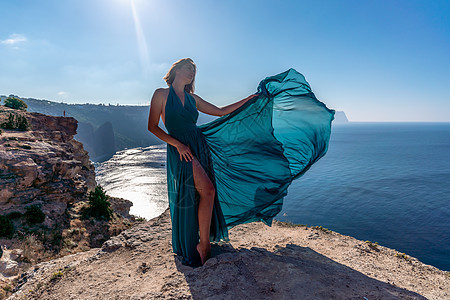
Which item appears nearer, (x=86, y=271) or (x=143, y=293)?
(x=143, y=293)

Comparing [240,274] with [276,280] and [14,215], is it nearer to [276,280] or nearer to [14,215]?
[276,280]

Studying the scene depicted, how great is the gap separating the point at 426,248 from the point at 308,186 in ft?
78.1

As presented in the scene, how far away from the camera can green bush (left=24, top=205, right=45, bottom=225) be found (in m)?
8.41

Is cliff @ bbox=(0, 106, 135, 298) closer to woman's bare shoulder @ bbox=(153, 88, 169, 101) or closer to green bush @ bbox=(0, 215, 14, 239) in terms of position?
green bush @ bbox=(0, 215, 14, 239)

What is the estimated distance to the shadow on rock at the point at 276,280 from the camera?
2.64 m

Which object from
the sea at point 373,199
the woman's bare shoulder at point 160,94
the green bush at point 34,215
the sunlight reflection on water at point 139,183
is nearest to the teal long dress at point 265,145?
the woman's bare shoulder at point 160,94

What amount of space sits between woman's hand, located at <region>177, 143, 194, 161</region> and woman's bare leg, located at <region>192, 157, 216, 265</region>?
0.08 metres

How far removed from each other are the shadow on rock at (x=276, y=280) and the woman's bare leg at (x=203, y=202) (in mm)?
218

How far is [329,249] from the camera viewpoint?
4629 mm

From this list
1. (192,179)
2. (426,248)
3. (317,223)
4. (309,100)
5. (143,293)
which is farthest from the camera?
(317,223)

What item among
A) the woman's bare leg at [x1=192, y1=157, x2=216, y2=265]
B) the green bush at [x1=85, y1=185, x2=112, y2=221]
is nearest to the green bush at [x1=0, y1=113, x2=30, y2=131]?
the green bush at [x1=85, y1=185, x2=112, y2=221]

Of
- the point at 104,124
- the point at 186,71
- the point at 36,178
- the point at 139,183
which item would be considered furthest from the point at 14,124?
the point at 104,124

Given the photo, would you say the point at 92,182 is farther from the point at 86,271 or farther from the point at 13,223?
the point at 86,271

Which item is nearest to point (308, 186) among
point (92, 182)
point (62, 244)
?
point (92, 182)
